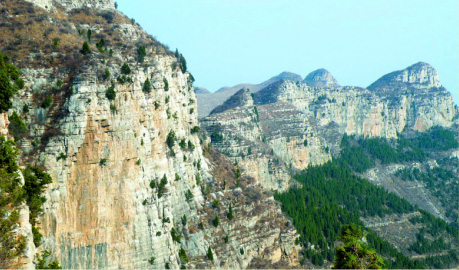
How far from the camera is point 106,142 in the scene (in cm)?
6644

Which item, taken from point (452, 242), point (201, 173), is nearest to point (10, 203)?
point (201, 173)

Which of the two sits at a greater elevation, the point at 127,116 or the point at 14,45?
the point at 14,45

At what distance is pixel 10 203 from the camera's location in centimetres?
4638

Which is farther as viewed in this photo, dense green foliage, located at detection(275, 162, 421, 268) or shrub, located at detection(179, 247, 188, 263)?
dense green foliage, located at detection(275, 162, 421, 268)

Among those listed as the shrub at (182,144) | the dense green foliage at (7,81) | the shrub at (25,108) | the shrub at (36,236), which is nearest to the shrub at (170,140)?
the shrub at (182,144)

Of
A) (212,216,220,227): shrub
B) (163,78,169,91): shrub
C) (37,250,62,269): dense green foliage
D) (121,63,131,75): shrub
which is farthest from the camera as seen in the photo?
(212,216,220,227): shrub

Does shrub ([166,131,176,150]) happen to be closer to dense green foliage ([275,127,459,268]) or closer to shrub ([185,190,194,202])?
shrub ([185,190,194,202])

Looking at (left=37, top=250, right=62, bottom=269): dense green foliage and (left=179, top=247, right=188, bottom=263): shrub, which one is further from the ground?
(left=37, top=250, right=62, bottom=269): dense green foliage

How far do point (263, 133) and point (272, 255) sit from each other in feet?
224

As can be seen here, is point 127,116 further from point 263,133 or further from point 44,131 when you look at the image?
point 263,133

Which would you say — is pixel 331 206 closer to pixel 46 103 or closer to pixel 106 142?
pixel 106 142

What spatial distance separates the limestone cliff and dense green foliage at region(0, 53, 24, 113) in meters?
1.87

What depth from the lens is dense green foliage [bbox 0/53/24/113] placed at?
53.2 metres

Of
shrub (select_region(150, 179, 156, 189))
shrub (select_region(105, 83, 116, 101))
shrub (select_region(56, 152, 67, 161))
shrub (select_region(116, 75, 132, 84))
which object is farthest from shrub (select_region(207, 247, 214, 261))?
shrub (select_region(56, 152, 67, 161))
